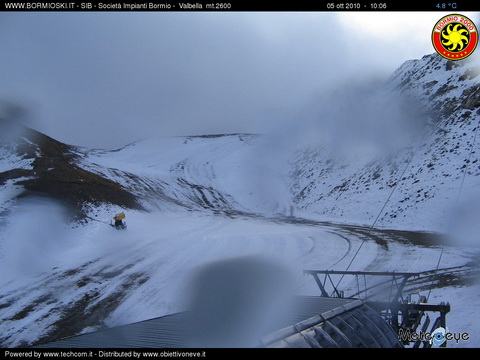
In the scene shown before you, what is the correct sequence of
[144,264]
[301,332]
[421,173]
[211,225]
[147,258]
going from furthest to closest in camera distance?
[421,173], [211,225], [147,258], [144,264], [301,332]

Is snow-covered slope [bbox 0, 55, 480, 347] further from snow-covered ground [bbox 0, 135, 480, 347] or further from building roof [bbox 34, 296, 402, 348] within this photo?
building roof [bbox 34, 296, 402, 348]

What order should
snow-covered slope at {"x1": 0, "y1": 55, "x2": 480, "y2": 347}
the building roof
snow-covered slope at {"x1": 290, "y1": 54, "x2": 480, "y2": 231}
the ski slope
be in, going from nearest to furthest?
the building roof < the ski slope < snow-covered slope at {"x1": 0, "y1": 55, "x2": 480, "y2": 347} < snow-covered slope at {"x1": 290, "y1": 54, "x2": 480, "y2": 231}

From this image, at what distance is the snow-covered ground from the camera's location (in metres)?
11.0

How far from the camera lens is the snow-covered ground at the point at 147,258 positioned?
1099cm

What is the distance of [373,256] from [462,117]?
20.7 metres

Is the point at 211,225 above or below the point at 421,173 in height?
below

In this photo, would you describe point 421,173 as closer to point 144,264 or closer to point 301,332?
point 144,264

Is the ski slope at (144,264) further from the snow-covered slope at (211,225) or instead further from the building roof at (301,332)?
the building roof at (301,332)

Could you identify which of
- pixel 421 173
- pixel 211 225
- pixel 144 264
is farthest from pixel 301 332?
pixel 421 173

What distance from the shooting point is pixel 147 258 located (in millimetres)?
16969

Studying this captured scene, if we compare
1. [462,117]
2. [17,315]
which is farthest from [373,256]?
[462,117]

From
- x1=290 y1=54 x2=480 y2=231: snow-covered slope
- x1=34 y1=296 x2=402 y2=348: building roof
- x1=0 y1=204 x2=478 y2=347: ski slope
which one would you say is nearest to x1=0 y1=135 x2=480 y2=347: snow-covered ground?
x1=0 y1=204 x2=478 y2=347: ski slope

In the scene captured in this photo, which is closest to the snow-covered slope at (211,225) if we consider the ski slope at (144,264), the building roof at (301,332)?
the ski slope at (144,264)

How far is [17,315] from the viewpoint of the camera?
11.0 metres
